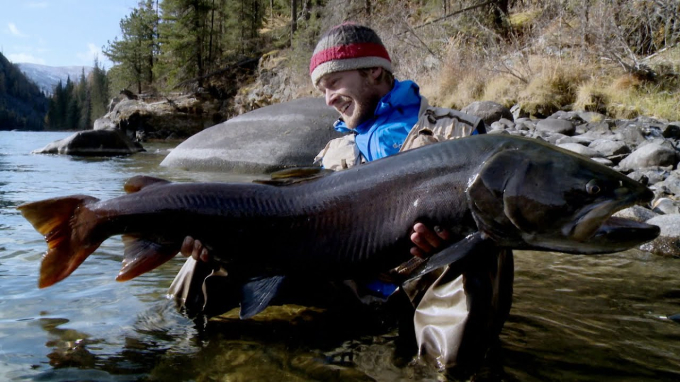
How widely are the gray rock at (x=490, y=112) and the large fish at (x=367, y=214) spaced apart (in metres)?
8.88

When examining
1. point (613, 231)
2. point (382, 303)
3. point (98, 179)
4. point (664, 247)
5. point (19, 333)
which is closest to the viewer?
point (613, 231)

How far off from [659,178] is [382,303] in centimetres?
519

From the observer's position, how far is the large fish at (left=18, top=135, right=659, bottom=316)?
210 centimetres

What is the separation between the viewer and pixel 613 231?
6.67 ft

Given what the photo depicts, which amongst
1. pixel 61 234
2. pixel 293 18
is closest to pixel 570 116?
pixel 61 234

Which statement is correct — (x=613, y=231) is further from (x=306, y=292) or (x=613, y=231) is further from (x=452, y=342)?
(x=306, y=292)

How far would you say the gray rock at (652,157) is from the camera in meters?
7.06

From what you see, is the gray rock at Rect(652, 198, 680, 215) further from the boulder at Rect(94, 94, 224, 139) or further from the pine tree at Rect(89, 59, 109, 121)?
the pine tree at Rect(89, 59, 109, 121)

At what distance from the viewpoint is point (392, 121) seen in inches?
136

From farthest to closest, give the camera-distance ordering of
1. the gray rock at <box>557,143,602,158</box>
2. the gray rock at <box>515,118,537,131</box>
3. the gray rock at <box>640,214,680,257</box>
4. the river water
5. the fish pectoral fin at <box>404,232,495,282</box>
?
the gray rock at <box>515,118,537,131</box>
the gray rock at <box>557,143,602,158</box>
the gray rock at <box>640,214,680,257</box>
the river water
the fish pectoral fin at <box>404,232,495,282</box>

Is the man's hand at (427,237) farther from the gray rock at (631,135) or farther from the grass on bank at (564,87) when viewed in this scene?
the grass on bank at (564,87)

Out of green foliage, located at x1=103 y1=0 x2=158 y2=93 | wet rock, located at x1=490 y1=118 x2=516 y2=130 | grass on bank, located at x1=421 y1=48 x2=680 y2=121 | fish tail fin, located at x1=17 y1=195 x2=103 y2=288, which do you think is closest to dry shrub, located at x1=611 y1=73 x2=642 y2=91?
grass on bank, located at x1=421 y1=48 x2=680 y2=121

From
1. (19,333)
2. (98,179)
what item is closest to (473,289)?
(19,333)

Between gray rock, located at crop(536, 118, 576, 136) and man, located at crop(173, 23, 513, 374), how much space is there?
658cm
